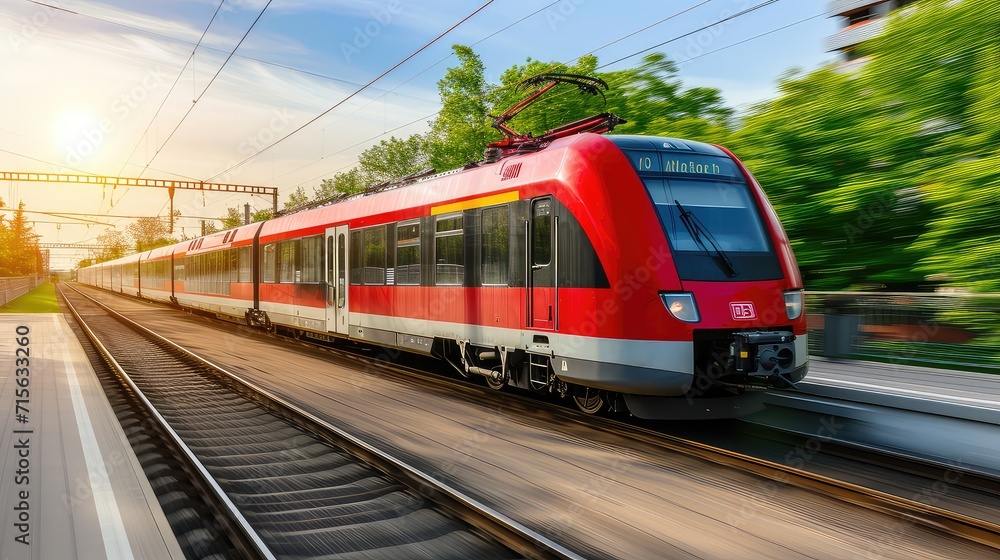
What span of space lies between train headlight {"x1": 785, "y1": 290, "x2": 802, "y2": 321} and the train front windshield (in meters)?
0.27

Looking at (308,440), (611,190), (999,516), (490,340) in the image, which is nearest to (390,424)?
(308,440)

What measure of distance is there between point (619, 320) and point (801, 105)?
532 inches

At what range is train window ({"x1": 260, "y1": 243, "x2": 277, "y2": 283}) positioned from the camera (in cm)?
2025

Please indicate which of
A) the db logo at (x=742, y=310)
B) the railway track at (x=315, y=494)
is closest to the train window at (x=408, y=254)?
the railway track at (x=315, y=494)

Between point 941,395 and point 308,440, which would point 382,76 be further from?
point 941,395

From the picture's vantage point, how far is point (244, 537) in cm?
483

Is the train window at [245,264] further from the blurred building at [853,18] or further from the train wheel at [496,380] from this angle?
the blurred building at [853,18]

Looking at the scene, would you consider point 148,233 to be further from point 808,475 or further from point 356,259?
point 808,475

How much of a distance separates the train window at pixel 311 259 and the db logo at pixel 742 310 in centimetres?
1111

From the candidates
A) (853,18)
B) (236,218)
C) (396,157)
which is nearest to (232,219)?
(236,218)

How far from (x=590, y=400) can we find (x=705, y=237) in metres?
2.43

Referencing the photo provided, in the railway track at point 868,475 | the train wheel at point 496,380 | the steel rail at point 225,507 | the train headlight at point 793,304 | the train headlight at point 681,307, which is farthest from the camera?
the train wheel at point 496,380

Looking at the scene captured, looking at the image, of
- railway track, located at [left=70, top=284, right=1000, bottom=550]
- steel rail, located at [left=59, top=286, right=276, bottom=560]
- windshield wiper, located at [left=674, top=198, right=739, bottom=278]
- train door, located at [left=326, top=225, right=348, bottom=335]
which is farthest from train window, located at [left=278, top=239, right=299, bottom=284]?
windshield wiper, located at [left=674, top=198, right=739, bottom=278]

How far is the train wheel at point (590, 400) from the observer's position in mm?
8664
